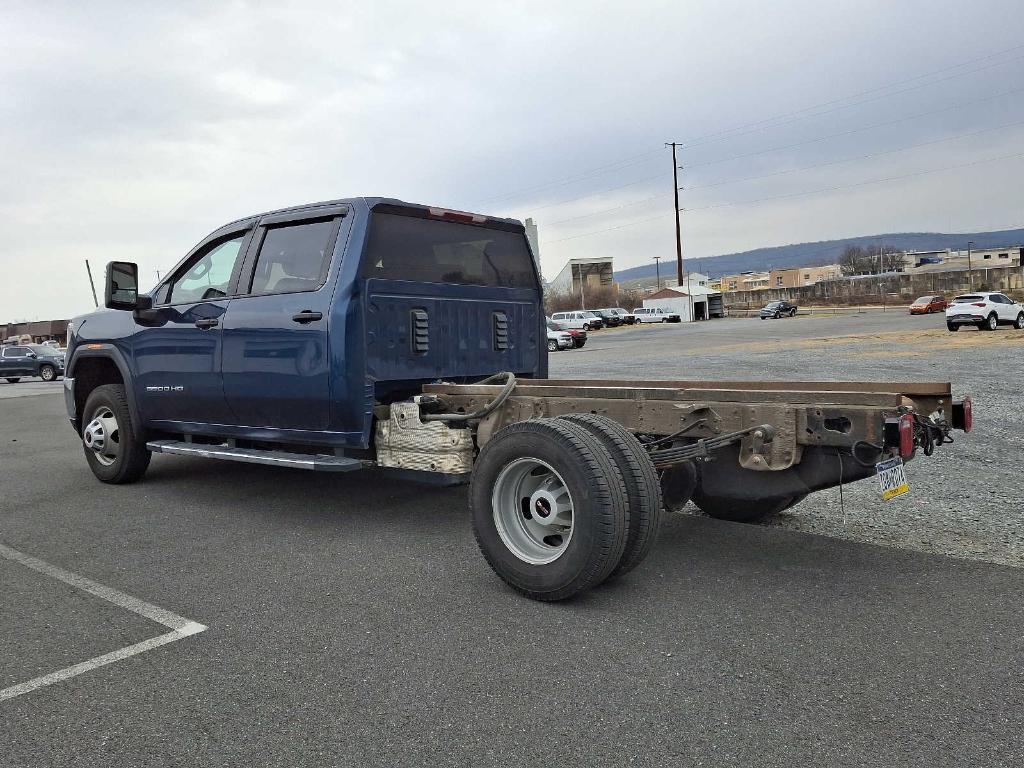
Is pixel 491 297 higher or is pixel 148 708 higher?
pixel 491 297

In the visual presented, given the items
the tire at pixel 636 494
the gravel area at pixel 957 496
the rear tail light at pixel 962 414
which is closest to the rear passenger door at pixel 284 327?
the tire at pixel 636 494

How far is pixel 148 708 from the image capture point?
2828 mm

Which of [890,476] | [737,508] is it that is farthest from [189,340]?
[890,476]

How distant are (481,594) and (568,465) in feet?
2.70

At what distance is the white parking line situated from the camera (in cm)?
308

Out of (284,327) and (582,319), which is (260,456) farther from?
(582,319)

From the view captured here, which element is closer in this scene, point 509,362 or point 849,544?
point 849,544

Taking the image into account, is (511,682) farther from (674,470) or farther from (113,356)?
(113,356)

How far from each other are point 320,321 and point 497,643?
2434 mm

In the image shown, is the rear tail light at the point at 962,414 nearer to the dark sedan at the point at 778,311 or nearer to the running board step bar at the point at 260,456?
the running board step bar at the point at 260,456

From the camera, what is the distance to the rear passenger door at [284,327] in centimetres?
499

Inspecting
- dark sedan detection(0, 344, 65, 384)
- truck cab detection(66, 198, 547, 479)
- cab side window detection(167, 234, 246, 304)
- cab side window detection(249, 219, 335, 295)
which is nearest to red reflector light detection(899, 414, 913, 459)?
truck cab detection(66, 198, 547, 479)

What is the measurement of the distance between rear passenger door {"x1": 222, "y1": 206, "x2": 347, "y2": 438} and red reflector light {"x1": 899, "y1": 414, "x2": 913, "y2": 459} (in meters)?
3.14

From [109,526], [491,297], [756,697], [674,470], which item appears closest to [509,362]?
[491,297]
